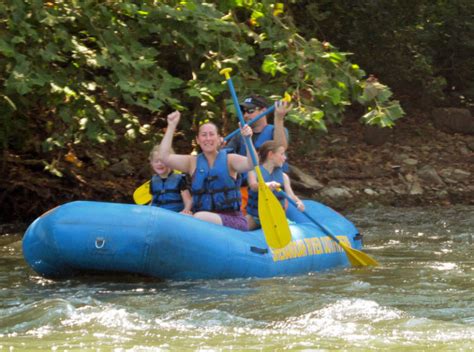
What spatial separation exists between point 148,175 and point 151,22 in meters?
3.12

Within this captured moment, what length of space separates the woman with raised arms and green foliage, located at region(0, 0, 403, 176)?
1.89 feet

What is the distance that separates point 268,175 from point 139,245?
4.80 feet

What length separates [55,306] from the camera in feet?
19.8

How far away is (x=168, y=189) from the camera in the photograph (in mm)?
7539

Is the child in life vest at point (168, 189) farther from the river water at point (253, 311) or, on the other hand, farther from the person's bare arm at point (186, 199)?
the river water at point (253, 311)

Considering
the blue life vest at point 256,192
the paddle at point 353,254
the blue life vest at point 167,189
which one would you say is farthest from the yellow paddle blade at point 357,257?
the blue life vest at point 167,189

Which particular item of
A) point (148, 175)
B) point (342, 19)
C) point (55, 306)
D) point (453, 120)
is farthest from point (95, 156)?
point (453, 120)

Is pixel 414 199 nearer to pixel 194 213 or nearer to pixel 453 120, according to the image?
pixel 453 120

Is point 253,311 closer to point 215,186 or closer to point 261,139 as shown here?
point 215,186

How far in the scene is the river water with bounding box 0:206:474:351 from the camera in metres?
5.30

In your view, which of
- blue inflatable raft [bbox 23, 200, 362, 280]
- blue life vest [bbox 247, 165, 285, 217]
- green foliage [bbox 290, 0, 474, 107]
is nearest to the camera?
blue inflatable raft [bbox 23, 200, 362, 280]

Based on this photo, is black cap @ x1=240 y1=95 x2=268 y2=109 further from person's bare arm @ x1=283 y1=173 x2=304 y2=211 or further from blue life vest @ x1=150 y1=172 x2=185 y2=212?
blue life vest @ x1=150 y1=172 x2=185 y2=212

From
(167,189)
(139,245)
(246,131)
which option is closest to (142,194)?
(167,189)

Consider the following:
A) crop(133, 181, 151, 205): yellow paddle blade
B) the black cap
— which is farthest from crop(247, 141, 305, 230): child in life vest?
crop(133, 181, 151, 205): yellow paddle blade
